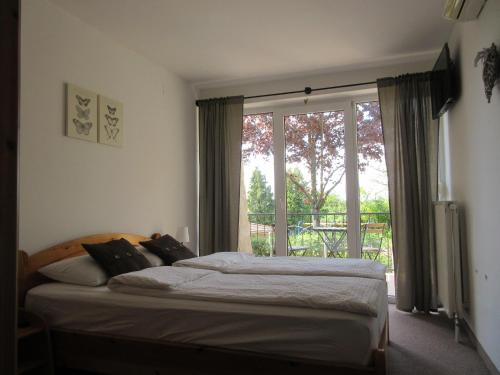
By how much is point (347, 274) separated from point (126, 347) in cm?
153

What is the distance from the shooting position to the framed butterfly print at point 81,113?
294cm

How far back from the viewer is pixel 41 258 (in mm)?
2619

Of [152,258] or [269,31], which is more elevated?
[269,31]

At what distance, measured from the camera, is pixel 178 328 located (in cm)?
209

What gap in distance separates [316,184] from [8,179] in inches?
151

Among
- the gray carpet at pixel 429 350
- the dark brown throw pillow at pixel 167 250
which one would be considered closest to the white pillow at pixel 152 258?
the dark brown throw pillow at pixel 167 250

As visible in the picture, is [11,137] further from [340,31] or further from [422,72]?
[422,72]

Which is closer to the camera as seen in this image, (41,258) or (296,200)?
(41,258)

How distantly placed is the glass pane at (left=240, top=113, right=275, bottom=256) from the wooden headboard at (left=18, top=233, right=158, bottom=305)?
2.03 meters

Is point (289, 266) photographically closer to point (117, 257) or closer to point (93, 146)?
point (117, 257)

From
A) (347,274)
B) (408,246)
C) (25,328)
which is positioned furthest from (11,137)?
(408,246)

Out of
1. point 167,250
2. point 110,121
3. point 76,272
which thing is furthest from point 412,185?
point 76,272

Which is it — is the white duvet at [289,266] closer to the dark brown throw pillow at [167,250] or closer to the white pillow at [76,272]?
the dark brown throw pillow at [167,250]

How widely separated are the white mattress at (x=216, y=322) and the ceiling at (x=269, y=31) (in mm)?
2159
